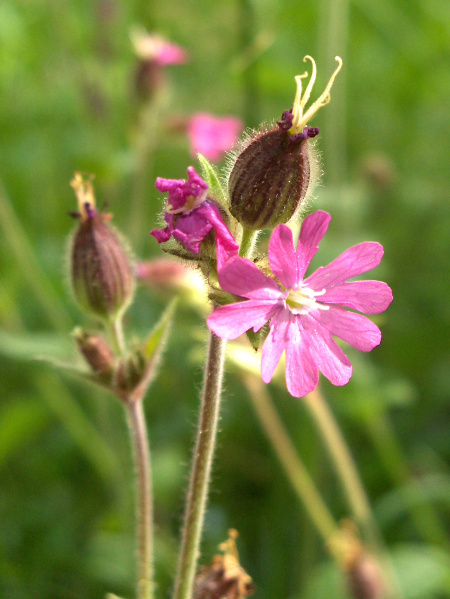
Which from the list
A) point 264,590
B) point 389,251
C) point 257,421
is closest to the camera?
point 264,590

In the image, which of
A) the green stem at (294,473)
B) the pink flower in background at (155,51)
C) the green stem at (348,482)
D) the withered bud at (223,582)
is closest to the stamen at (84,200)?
the withered bud at (223,582)

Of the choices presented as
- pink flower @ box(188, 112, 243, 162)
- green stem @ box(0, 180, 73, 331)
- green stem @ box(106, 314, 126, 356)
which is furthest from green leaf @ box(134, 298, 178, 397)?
pink flower @ box(188, 112, 243, 162)

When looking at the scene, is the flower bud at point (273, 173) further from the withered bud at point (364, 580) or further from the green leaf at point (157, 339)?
the withered bud at point (364, 580)

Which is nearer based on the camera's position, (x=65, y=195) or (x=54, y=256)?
(x=54, y=256)

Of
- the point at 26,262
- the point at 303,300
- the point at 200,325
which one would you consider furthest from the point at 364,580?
the point at 26,262

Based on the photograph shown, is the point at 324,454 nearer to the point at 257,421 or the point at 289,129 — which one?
the point at 257,421

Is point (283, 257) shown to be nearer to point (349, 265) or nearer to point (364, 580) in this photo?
point (349, 265)

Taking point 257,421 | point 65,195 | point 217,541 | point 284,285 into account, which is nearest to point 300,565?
point 217,541

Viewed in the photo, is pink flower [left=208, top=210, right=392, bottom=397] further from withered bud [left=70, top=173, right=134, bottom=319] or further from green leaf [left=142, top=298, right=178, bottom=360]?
withered bud [left=70, top=173, right=134, bottom=319]
